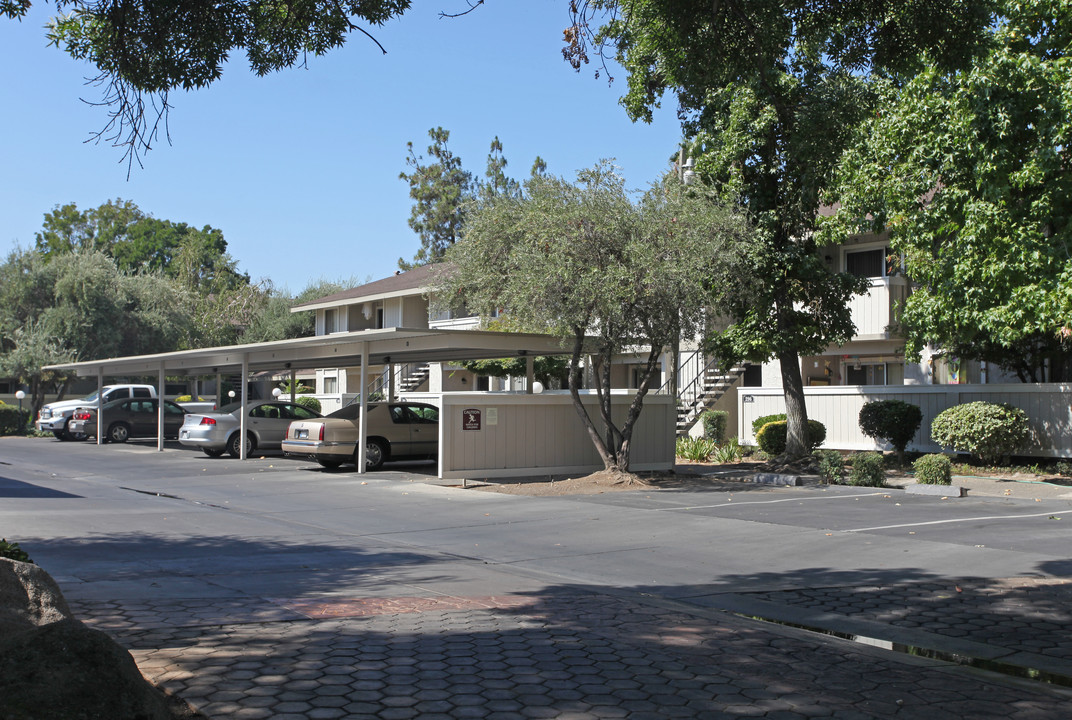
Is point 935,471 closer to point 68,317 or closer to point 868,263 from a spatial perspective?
point 868,263

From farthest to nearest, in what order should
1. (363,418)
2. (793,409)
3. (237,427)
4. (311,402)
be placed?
(311,402) → (237,427) → (793,409) → (363,418)

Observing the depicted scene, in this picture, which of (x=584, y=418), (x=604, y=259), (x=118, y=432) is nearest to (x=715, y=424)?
(x=584, y=418)

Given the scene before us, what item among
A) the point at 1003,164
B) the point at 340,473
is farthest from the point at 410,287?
the point at 1003,164

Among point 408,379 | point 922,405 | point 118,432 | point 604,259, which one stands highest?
point 604,259

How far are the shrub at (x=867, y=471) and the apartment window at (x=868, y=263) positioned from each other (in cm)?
1071

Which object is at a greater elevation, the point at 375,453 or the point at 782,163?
the point at 782,163

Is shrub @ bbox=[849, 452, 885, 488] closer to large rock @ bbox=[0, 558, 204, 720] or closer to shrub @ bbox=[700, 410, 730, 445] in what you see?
shrub @ bbox=[700, 410, 730, 445]

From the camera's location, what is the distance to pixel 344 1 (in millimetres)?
10078

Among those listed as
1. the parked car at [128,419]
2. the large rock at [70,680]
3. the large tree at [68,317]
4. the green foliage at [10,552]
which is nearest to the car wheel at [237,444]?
the parked car at [128,419]

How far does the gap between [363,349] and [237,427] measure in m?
6.48

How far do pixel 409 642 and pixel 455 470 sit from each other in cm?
1271

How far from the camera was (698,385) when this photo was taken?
101ft

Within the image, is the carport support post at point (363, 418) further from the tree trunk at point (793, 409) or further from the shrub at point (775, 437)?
the shrub at point (775, 437)

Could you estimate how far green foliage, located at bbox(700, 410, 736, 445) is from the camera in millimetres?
27844
